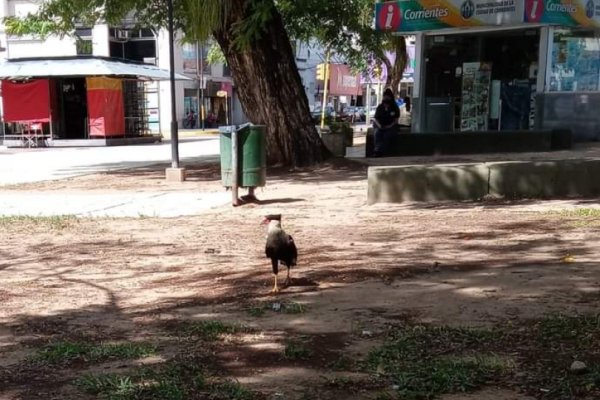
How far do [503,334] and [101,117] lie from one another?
27.2 meters

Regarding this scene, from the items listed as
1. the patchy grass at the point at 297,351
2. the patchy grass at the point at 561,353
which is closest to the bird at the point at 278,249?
the patchy grass at the point at 297,351

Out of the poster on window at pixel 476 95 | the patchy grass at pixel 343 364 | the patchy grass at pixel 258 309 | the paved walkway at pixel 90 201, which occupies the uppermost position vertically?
the poster on window at pixel 476 95

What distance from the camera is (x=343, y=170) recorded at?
1412 centimetres

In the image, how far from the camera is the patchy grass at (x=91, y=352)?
3.99m

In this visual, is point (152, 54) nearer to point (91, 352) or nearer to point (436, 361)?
point (91, 352)

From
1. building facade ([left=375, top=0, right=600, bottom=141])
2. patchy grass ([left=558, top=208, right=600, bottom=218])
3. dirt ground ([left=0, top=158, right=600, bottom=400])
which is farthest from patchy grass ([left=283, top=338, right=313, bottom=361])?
building facade ([left=375, top=0, right=600, bottom=141])

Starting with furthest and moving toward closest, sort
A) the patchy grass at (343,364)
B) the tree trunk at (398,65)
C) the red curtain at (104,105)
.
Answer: the red curtain at (104,105), the tree trunk at (398,65), the patchy grass at (343,364)

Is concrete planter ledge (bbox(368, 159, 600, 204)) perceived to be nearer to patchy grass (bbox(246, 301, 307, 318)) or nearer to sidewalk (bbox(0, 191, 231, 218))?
sidewalk (bbox(0, 191, 231, 218))

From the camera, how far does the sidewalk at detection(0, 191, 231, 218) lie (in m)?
10.1

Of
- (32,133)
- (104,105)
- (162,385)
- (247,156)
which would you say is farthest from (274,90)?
(32,133)

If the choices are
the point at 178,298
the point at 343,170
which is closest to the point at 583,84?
the point at 343,170

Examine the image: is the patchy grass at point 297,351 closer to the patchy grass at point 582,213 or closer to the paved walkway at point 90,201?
the patchy grass at point 582,213

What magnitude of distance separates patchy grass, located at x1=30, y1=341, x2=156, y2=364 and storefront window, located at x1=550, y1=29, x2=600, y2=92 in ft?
51.2

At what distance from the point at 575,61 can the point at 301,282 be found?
48.2ft
